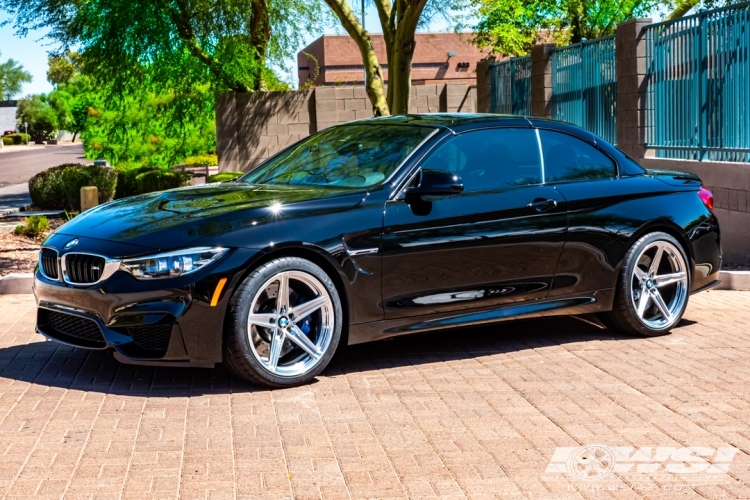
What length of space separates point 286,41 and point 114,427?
67.8 feet

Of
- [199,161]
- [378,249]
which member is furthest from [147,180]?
[378,249]

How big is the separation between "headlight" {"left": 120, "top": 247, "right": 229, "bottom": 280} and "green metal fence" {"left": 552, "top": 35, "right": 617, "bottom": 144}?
10.3 meters

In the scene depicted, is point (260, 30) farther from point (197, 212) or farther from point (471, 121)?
point (197, 212)

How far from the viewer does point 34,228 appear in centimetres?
1580

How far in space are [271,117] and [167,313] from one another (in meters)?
19.3

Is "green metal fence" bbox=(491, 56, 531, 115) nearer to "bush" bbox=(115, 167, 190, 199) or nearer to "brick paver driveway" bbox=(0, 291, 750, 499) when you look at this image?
"bush" bbox=(115, 167, 190, 199)

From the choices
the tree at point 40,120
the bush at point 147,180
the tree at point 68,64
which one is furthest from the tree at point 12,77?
the bush at point 147,180

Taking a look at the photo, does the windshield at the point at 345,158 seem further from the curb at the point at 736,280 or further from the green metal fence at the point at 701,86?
the green metal fence at the point at 701,86

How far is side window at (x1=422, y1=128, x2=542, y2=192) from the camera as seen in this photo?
7.38 metres

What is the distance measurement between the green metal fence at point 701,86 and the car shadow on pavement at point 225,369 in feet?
14.3

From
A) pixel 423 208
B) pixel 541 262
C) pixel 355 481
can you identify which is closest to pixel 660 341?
pixel 541 262

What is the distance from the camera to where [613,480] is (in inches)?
191

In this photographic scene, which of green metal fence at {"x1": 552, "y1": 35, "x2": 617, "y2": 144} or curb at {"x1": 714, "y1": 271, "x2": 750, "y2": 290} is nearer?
curb at {"x1": 714, "y1": 271, "x2": 750, "y2": 290}

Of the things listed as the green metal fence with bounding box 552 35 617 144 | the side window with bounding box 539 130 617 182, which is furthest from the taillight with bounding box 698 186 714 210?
the green metal fence with bounding box 552 35 617 144
